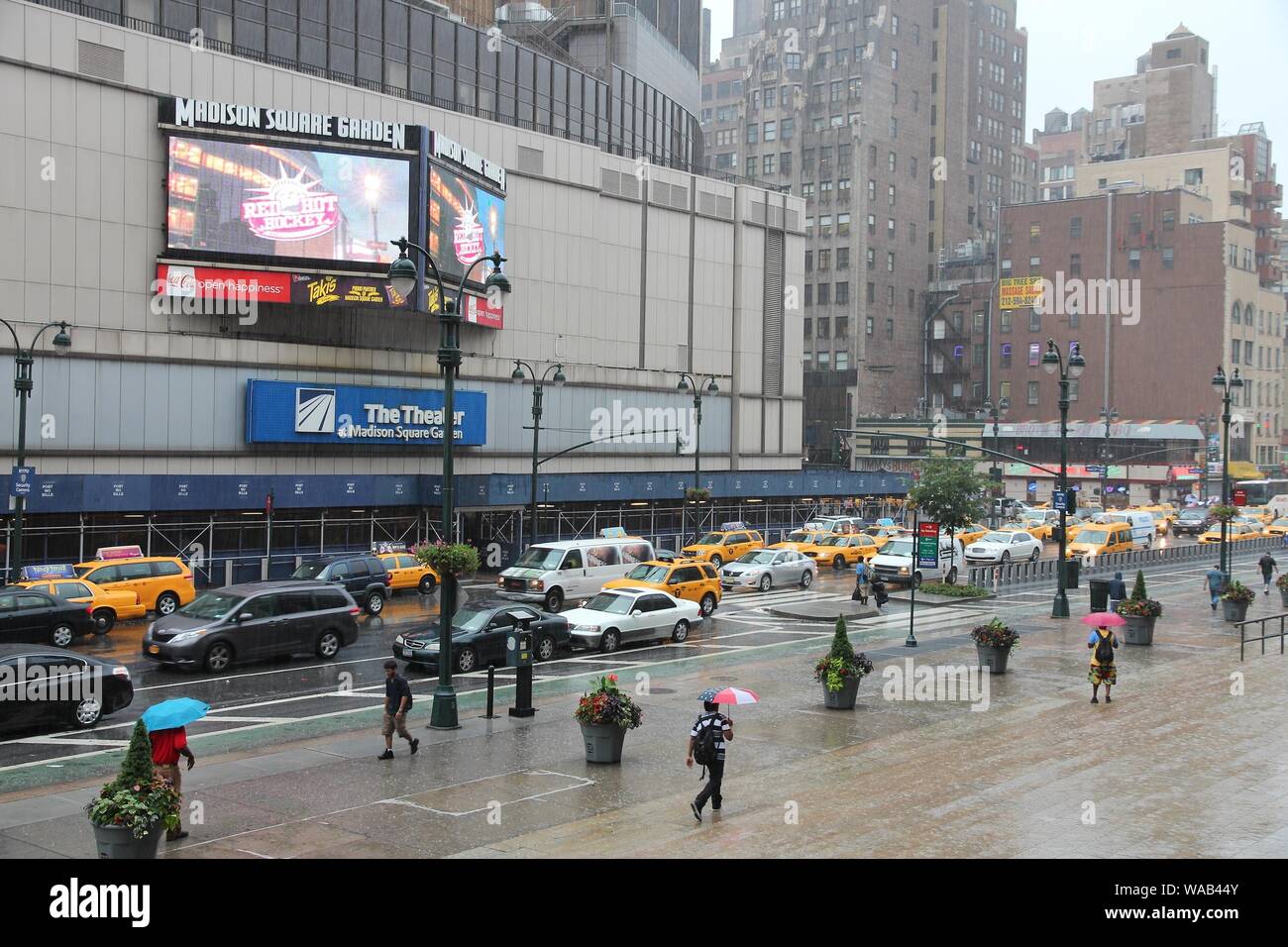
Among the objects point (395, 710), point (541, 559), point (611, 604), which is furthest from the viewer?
point (541, 559)

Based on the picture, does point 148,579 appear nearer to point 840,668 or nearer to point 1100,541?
point 840,668

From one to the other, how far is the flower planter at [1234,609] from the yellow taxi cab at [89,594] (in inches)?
1181

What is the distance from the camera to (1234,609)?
115 ft

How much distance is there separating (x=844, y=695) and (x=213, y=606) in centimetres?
1345

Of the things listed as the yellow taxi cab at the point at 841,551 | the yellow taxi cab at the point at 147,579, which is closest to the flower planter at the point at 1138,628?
the yellow taxi cab at the point at 841,551

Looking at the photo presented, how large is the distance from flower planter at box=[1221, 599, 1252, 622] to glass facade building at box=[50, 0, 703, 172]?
133 feet

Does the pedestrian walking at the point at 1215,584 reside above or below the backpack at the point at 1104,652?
below

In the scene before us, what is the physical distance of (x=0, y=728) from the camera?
63.7ft

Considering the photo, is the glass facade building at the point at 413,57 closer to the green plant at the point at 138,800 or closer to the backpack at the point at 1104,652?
the backpack at the point at 1104,652

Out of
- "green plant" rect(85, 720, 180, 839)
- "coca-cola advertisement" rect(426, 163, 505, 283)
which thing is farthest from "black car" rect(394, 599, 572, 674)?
"coca-cola advertisement" rect(426, 163, 505, 283)

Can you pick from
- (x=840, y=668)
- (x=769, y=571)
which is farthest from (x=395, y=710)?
(x=769, y=571)

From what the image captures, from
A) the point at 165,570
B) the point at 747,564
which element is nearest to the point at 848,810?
the point at 165,570

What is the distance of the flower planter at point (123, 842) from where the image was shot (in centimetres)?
1215
